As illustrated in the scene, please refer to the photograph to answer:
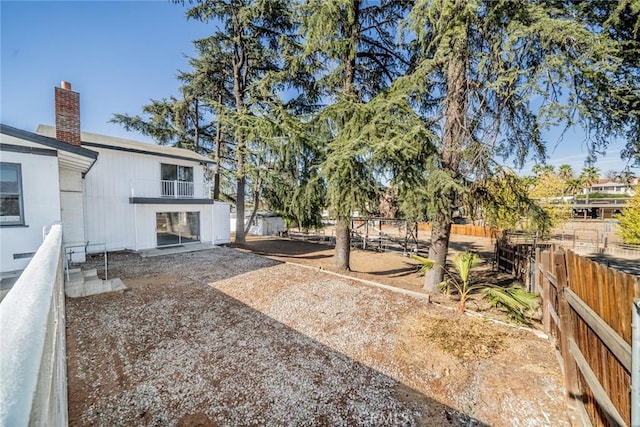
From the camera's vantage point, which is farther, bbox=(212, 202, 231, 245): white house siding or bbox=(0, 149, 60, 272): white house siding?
bbox=(212, 202, 231, 245): white house siding

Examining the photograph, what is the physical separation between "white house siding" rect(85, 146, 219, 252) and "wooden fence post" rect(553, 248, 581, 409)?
49.3 ft

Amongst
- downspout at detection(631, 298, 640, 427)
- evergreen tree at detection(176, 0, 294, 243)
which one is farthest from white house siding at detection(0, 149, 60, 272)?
downspout at detection(631, 298, 640, 427)

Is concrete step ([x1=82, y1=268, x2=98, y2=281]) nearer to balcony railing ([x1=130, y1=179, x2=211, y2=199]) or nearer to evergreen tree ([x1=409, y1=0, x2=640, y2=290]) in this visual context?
balcony railing ([x1=130, y1=179, x2=211, y2=199])

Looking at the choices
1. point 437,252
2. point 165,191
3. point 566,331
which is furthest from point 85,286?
point 437,252

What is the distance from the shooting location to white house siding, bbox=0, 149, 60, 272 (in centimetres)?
698

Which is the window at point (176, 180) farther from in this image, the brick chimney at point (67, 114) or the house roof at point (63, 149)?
the house roof at point (63, 149)

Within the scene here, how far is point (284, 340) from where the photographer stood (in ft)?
Answer: 16.4

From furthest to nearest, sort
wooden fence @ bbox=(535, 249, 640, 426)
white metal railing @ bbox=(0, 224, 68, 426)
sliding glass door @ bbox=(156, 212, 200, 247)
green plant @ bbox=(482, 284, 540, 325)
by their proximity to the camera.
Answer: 1. sliding glass door @ bbox=(156, 212, 200, 247)
2. green plant @ bbox=(482, 284, 540, 325)
3. wooden fence @ bbox=(535, 249, 640, 426)
4. white metal railing @ bbox=(0, 224, 68, 426)

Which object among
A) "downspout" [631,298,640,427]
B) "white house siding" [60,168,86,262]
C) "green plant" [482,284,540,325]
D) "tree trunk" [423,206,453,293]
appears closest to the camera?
"downspout" [631,298,640,427]

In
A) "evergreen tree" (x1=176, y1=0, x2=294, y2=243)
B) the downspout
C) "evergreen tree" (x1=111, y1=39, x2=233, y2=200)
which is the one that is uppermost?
"evergreen tree" (x1=176, y1=0, x2=294, y2=243)

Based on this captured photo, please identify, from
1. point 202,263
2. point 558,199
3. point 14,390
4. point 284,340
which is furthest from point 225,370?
point 558,199

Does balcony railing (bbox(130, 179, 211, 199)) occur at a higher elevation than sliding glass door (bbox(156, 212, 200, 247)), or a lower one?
higher

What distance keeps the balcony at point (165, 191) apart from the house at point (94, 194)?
4 cm

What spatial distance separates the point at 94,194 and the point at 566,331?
15.7 metres
